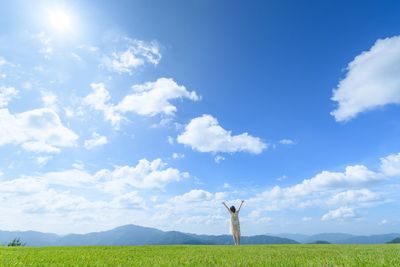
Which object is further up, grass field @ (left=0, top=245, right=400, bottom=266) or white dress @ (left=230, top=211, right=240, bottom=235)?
white dress @ (left=230, top=211, right=240, bottom=235)

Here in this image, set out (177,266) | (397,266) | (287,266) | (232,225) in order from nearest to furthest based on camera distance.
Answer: (397,266) < (287,266) < (177,266) < (232,225)

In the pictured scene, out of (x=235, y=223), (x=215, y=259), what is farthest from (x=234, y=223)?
(x=215, y=259)

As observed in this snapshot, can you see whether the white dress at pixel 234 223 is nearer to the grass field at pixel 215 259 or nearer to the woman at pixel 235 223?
the woman at pixel 235 223

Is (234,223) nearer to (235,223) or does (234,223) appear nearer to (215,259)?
(235,223)

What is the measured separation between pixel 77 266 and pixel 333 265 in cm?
744

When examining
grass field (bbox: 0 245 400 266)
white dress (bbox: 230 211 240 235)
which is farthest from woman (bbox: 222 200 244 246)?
grass field (bbox: 0 245 400 266)

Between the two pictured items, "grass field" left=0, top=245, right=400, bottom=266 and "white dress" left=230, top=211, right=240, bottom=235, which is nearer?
"grass field" left=0, top=245, right=400, bottom=266

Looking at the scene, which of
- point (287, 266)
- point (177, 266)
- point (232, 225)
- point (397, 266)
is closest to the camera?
point (397, 266)

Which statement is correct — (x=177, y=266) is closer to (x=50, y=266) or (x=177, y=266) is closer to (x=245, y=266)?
(x=245, y=266)

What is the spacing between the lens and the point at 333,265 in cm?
906

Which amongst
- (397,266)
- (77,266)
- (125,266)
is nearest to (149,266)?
(125,266)

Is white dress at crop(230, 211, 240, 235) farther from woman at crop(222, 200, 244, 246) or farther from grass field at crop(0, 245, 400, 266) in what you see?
grass field at crop(0, 245, 400, 266)

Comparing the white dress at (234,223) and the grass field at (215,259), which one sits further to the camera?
the white dress at (234,223)

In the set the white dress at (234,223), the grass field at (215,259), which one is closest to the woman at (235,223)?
the white dress at (234,223)
